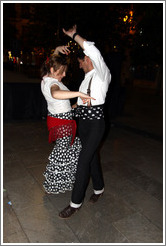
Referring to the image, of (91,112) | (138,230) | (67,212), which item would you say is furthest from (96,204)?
(91,112)

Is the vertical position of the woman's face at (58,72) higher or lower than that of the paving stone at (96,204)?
higher

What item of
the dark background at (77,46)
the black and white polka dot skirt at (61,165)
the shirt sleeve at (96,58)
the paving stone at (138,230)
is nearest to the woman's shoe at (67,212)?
the black and white polka dot skirt at (61,165)

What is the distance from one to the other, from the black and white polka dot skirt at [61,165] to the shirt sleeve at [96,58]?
71cm

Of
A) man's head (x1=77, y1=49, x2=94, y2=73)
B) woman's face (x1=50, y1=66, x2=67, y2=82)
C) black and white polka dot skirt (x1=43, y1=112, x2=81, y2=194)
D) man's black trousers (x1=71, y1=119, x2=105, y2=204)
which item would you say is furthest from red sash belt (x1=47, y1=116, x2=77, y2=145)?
man's head (x1=77, y1=49, x2=94, y2=73)

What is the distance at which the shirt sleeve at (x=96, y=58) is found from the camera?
6.61 feet

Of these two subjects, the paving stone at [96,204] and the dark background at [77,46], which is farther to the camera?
the dark background at [77,46]

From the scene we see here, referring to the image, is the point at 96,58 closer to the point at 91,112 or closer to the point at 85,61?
the point at 85,61

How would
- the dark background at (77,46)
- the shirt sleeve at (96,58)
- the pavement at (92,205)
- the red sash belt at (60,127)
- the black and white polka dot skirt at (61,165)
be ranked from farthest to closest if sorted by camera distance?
the dark background at (77,46) → the black and white polka dot skirt at (61,165) → the red sash belt at (60,127) → the pavement at (92,205) → the shirt sleeve at (96,58)

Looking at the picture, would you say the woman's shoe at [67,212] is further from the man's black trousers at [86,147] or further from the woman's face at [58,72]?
the woman's face at [58,72]

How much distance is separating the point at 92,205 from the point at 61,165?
0.68 m

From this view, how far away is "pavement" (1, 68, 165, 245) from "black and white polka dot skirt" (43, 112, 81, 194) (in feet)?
0.63

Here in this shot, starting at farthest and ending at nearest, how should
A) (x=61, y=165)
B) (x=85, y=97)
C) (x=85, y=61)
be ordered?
(x=61, y=165) → (x=85, y=61) → (x=85, y=97)

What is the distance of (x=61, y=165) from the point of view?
2783 mm

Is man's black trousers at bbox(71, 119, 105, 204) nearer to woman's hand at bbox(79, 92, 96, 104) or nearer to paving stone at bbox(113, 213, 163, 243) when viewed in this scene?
woman's hand at bbox(79, 92, 96, 104)
